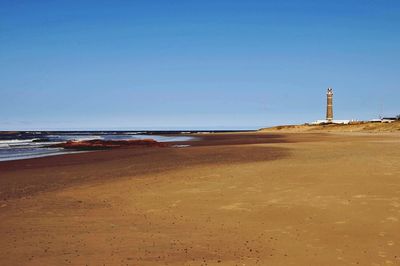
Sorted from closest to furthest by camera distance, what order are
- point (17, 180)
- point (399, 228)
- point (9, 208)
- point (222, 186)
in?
1. point (399, 228)
2. point (9, 208)
3. point (222, 186)
4. point (17, 180)

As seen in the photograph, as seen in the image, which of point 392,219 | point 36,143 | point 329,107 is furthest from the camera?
point 329,107

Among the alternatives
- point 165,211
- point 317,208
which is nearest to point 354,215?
point 317,208

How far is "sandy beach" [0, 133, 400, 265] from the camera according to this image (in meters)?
6.66

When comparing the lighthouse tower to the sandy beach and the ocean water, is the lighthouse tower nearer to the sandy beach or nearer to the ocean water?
the ocean water

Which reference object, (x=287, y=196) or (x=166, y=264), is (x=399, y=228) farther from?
(x=166, y=264)

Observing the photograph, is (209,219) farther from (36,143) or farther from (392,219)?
(36,143)

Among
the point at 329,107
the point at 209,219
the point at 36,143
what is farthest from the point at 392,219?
the point at 329,107

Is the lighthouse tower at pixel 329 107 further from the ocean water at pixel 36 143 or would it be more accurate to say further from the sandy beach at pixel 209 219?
the sandy beach at pixel 209 219

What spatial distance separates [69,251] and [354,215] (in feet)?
19.6

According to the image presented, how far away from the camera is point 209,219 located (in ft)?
29.7

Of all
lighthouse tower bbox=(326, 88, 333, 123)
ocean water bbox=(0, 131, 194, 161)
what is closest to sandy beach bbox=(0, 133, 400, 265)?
ocean water bbox=(0, 131, 194, 161)

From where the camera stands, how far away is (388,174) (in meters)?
13.9

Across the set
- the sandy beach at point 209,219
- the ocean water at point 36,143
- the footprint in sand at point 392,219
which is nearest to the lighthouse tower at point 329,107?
the ocean water at point 36,143

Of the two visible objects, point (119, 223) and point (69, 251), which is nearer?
point (69, 251)
